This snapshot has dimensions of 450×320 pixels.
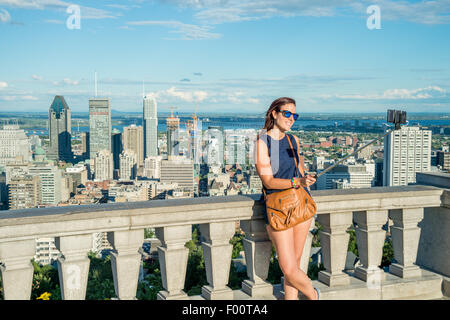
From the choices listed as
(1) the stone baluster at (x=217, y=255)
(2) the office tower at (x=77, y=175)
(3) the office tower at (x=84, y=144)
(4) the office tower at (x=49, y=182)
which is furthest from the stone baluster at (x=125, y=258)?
(3) the office tower at (x=84, y=144)

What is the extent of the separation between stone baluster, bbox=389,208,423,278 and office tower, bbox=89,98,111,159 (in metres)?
166

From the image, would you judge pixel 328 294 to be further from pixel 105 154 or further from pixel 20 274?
pixel 105 154

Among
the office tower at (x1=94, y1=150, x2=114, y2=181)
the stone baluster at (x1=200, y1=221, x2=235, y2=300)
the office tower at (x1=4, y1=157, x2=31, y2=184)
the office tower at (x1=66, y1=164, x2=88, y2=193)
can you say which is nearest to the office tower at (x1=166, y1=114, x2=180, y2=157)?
the office tower at (x1=94, y1=150, x2=114, y2=181)

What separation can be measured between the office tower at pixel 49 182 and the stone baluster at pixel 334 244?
368ft

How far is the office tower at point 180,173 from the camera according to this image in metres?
123

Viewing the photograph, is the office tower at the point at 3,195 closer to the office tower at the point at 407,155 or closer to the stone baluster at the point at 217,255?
the office tower at the point at 407,155

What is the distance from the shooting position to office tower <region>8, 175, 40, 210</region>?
104375 millimetres

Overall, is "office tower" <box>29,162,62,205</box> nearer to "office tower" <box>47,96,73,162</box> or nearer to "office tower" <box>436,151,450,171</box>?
"office tower" <box>47,96,73,162</box>

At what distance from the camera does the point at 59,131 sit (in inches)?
5935

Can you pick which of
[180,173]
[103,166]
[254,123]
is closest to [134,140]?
[103,166]

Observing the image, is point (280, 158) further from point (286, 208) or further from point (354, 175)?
point (354, 175)
